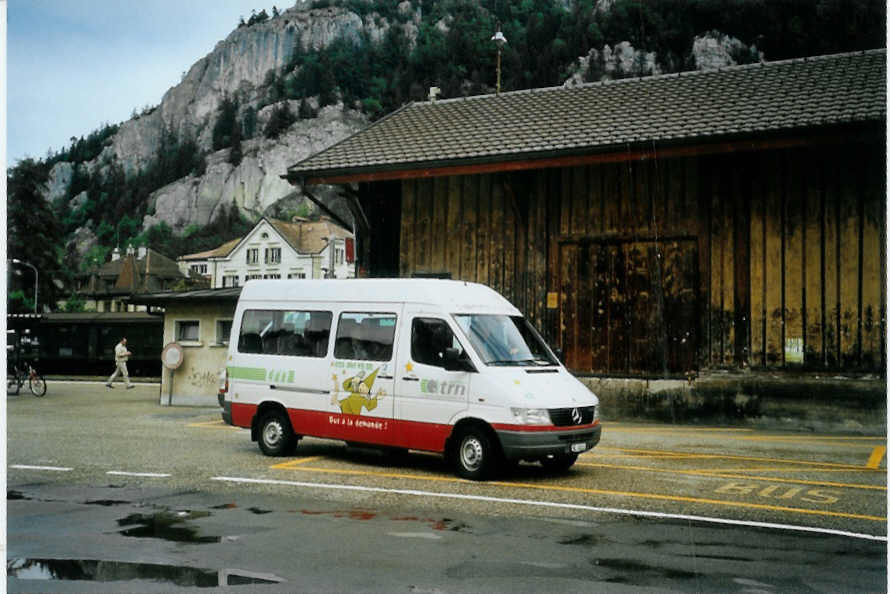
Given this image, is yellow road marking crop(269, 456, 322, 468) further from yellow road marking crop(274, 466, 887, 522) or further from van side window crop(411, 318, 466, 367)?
→ van side window crop(411, 318, 466, 367)

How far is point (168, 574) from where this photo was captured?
18.6ft

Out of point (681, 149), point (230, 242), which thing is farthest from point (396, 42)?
point (230, 242)

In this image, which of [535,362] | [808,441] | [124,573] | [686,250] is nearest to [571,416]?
[535,362]

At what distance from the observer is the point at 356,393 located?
11.0 m

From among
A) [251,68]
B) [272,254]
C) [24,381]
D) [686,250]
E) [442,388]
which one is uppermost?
[272,254]

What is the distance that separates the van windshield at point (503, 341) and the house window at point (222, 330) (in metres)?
11.6

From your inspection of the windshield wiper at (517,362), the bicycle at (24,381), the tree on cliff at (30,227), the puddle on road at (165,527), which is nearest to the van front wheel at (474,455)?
the windshield wiper at (517,362)

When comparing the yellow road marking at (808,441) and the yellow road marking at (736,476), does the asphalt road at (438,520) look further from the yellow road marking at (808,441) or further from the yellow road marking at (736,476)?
the yellow road marking at (808,441)

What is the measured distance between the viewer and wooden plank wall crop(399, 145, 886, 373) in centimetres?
1500

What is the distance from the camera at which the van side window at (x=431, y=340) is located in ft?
34.0

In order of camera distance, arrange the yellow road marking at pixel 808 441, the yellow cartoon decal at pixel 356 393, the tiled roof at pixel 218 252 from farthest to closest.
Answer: the tiled roof at pixel 218 252, the yellow road marking at pixel 808 441, the yellow cartoon decal at pixel 356 393

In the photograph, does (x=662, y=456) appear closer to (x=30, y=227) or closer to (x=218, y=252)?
(x=30, y=227)

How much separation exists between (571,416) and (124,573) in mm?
5309

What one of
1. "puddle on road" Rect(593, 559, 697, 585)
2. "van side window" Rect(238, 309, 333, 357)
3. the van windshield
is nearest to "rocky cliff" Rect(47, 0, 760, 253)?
"van side window" Rect(238, 309, 333, 357)
